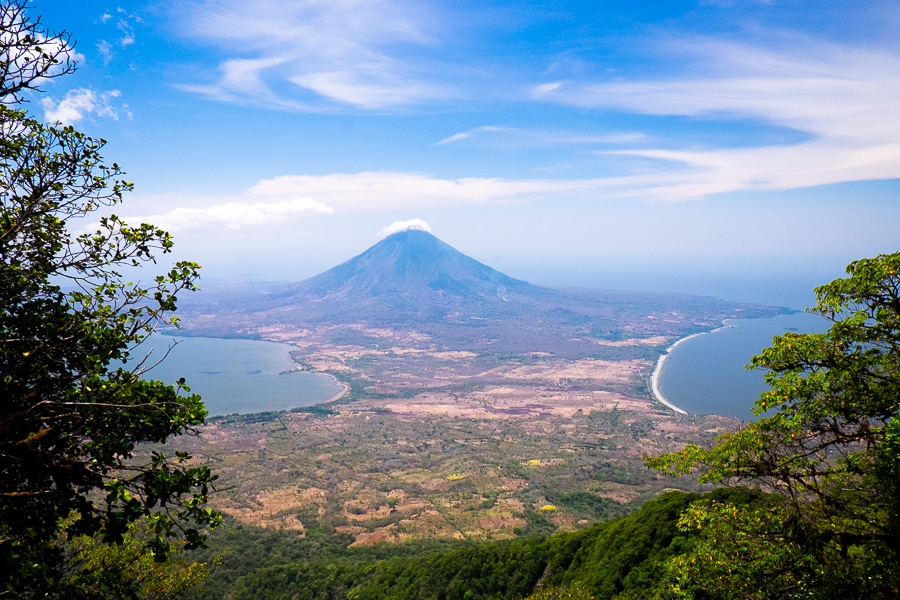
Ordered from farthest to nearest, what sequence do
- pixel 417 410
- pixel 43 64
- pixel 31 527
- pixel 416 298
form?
pixel 416 298 → pixel 417 410 → pixel 43 64 → pixel 31 527

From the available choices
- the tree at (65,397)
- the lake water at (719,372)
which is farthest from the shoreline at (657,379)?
the tree at (65,397)

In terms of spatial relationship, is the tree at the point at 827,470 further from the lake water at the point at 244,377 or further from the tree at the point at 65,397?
the lake water at the point at 244,377

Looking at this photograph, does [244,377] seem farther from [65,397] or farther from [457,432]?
[65,397]

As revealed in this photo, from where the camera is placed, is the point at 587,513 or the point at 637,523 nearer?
the point at 637,523

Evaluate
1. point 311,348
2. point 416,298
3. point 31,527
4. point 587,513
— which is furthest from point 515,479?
point 416,298

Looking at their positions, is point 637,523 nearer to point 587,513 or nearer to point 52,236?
point 52,236

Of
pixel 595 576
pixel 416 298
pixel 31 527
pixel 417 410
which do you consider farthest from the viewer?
pixel 416 298

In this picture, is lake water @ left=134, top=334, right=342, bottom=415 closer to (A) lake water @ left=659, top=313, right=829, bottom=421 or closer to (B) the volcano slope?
(B) the volcano slope
